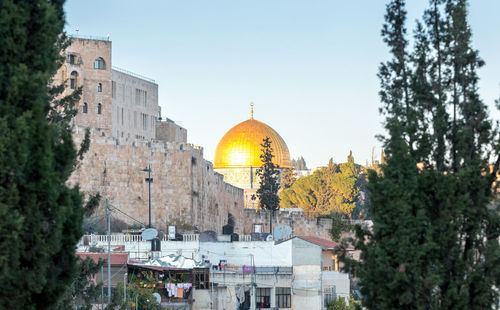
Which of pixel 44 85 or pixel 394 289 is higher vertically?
pixel 44 85

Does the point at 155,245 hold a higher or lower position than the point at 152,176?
lower

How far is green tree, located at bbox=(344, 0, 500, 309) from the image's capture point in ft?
49.4

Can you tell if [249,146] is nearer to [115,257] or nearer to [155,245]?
[155,245]

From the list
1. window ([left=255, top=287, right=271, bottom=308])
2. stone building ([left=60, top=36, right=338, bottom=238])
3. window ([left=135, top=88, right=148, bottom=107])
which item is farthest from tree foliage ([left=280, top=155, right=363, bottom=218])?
window ([left=255, top=287, right=271, bottom=308])

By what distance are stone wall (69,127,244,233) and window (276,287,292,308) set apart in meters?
15.6

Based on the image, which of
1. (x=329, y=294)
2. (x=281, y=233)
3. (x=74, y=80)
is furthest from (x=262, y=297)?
(x=74, y=80)

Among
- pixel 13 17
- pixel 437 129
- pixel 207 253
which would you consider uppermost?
pixel 13 17

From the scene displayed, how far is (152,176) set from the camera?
54.5 metres

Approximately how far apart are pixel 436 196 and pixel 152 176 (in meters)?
39.8

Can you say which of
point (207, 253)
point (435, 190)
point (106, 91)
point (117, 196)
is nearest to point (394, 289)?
point (435, 190)

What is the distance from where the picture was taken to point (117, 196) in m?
52.5

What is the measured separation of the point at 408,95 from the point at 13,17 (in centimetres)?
720

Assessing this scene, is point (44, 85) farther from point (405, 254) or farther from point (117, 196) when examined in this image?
point (117, 196)

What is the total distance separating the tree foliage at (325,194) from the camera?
8488 cm
